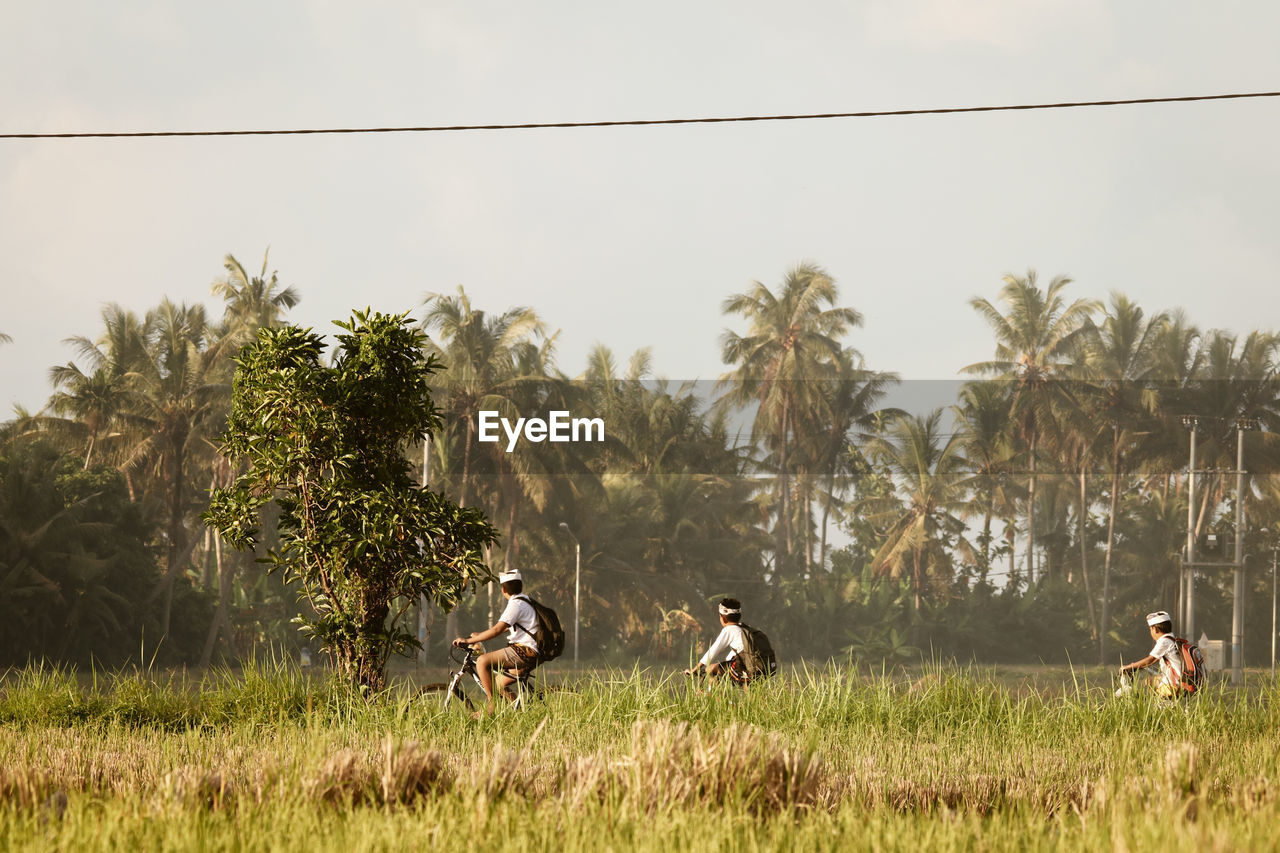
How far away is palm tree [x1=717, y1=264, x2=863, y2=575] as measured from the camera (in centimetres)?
5341

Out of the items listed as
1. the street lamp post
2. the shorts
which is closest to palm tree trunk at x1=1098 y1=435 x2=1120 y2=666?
the street lamp post

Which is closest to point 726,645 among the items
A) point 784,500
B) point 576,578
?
point 576,578

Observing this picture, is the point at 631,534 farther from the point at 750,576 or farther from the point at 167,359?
the point at 167,359

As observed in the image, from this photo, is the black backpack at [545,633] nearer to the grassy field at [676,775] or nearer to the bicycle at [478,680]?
the bicycle at [478,680]

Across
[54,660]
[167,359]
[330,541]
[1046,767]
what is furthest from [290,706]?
[167,359]

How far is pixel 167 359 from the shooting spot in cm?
4544

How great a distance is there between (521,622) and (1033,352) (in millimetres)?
46890

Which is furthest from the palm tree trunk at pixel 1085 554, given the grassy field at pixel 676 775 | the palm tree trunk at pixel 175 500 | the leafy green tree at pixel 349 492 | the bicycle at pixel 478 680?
the bicycle at pixel 478 680

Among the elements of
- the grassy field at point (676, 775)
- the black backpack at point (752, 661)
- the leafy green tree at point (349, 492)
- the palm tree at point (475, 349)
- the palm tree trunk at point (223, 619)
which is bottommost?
the palm tree trunk at point (223, 619)

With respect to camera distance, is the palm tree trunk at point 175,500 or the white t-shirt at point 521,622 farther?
the palm tree trunk at point 175,500

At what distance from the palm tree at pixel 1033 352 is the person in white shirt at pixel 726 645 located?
4471 cm

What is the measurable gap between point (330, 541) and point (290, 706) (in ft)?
4.80

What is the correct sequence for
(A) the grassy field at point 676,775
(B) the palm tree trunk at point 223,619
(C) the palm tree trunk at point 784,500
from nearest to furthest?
(A) the grassy field at point 676,775, (B) the palm tree trunk at point 223,619, (C) the palm tree trunk at point 784,500

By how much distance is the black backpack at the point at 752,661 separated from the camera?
414 inches
